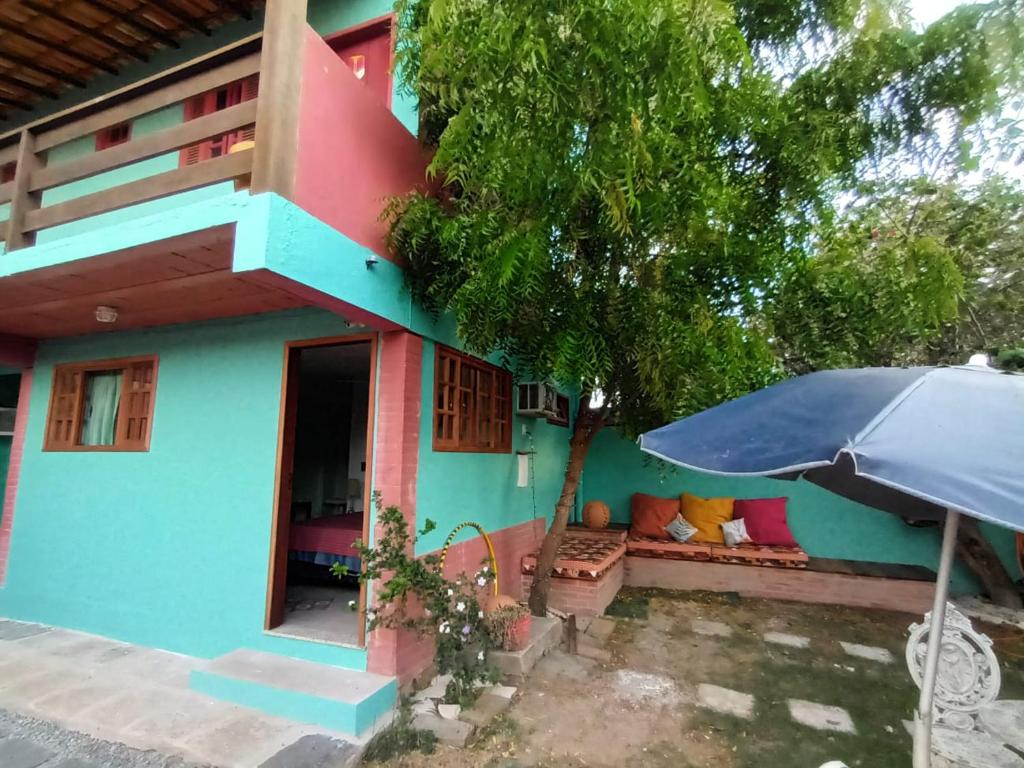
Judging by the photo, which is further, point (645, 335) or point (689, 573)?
point (689, 573)

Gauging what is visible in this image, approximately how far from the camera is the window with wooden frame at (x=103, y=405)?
15.6ft

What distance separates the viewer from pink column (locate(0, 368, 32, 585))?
526 cm

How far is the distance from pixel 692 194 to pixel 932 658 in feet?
8.63

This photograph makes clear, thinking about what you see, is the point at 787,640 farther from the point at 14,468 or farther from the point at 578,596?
the point at 14,468

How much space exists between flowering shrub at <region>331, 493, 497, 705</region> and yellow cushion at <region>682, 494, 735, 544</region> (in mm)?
4304

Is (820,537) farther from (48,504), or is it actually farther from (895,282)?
(48,504)

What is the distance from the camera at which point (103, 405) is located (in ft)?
16.7

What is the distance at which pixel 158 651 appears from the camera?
167 inches

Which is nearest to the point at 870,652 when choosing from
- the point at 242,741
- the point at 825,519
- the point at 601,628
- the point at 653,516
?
the point at 601,628

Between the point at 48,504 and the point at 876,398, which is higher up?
the point at 876,398

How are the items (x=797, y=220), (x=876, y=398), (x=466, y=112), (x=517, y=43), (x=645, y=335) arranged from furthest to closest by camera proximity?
(x=797, y=220) < (x=645, y=335) < (x=466, y=112) < (x=517, y=43) < (x=876, y=398)

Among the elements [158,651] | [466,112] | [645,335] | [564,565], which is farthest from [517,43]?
[158,651]

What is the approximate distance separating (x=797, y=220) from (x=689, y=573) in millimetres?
4584

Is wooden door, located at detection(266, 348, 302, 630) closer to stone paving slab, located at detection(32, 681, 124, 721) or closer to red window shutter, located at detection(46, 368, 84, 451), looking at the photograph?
stone paving slab, located at detection(32, 681, 124, 721)
